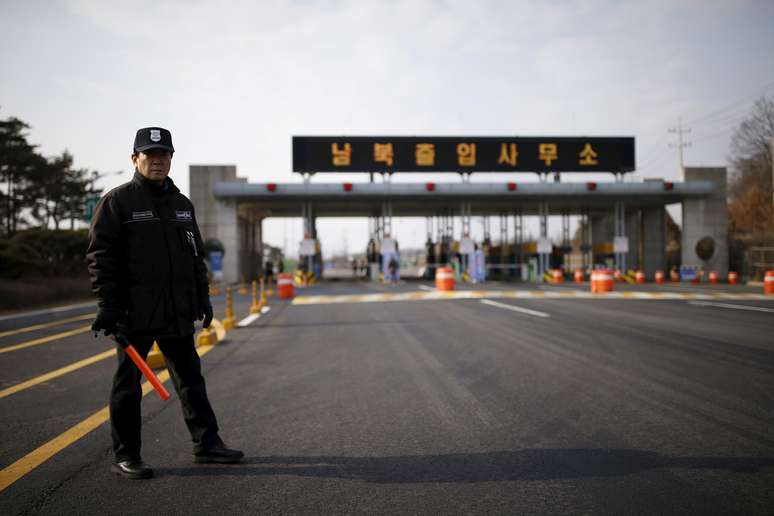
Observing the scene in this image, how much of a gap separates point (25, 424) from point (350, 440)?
8.09 feet

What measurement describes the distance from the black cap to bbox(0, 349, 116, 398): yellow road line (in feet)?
10.7

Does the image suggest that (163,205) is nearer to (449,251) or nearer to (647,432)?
(647,432)

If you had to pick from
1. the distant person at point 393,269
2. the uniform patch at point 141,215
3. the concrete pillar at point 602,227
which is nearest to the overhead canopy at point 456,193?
the distant person at point 393,269

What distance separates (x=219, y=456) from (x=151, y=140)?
190 centimetres

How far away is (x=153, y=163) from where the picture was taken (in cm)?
310

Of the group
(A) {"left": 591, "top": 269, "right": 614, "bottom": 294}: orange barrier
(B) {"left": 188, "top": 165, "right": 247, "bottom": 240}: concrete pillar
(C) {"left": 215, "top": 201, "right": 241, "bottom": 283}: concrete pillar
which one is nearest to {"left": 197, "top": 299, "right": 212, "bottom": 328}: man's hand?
(A) {"left": 591, "top": 269, "right": 614, "bottom": 294}: orange barrier

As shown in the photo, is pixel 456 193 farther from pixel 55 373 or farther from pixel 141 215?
pixel 141 215

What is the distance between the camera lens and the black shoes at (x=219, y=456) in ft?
9.95

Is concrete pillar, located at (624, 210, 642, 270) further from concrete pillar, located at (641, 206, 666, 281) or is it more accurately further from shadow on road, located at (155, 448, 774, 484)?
shadow on road, located at (155, 448, 774, 484)

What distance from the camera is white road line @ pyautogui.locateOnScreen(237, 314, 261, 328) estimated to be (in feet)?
33.6

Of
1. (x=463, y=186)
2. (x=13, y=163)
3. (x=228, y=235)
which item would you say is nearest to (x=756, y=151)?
(x=463, y=186)

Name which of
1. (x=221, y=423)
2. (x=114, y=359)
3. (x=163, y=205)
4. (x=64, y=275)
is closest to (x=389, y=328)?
(x=114, y=359)

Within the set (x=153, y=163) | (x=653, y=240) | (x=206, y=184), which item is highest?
(x=206, y=184)

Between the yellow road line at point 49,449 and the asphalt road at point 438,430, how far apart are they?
0.20ft
